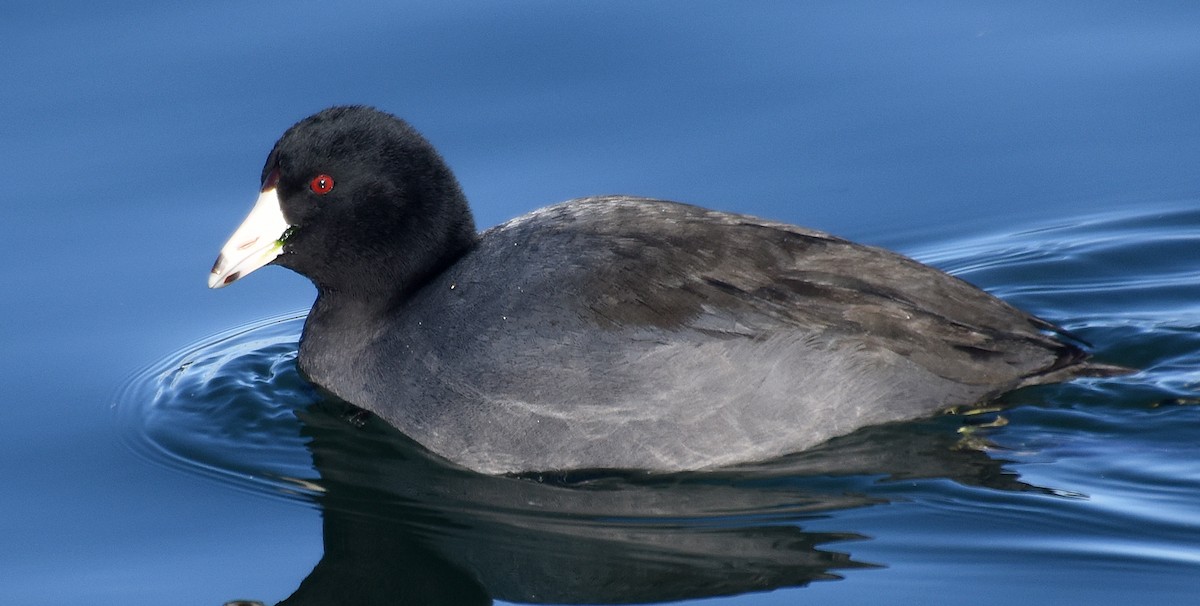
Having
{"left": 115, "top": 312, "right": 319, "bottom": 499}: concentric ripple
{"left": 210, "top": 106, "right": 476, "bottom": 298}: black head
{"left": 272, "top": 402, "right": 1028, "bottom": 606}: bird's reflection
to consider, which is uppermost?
{"left": 210, "top": 106, "right": 476, "bottom": 298}: black head

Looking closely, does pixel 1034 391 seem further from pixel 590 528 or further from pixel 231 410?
pixel 231 410

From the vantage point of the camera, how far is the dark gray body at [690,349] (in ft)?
23.1

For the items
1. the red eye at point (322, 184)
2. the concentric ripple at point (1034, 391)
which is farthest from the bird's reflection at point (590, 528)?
the red eye at point (322, 184)

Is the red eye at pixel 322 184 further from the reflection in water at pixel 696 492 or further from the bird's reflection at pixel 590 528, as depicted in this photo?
the bird's reflection at pixel 590 528

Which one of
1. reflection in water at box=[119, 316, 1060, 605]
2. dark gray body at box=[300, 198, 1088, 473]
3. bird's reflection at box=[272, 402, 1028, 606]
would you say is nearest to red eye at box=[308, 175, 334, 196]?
dark gray body at box=[300, 198, 1088, 473]

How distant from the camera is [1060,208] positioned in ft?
31.1

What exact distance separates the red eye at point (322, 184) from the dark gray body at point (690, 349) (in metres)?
0.83

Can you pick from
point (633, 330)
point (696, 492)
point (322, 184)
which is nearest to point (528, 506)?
point (696, 492)

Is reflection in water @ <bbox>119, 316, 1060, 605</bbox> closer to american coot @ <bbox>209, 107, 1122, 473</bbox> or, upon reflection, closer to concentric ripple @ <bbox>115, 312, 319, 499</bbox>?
concentric ripple @ <bbox>115, 312, 319, 499</bbox>

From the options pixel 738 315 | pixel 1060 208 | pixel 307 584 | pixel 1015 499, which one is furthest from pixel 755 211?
pixel 307 584

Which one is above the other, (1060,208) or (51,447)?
(1060,208)

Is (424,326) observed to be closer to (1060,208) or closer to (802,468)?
(802,468)

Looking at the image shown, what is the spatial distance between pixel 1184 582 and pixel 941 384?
1.49 m

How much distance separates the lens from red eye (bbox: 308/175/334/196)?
773 cm
